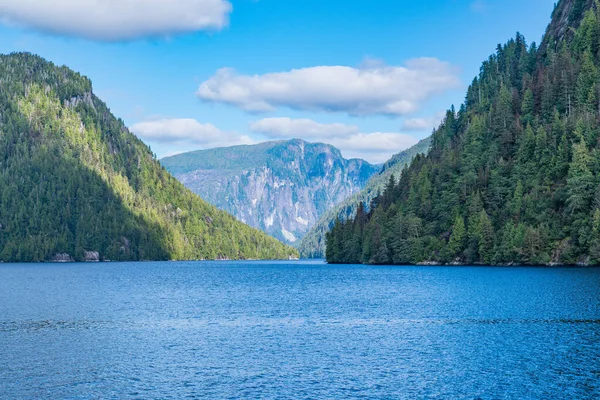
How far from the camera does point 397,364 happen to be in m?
54.2

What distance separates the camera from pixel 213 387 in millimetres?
46562

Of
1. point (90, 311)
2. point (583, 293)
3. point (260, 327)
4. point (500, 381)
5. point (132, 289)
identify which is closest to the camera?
point (500, 381)

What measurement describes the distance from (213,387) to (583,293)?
74.7 metres

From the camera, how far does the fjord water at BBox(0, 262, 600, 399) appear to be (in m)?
46.4

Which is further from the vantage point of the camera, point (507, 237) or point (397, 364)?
point (507, 237)

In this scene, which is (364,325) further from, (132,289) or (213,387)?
(132,289)

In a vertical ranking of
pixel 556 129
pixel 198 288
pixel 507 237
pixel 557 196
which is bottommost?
pixel 198 288

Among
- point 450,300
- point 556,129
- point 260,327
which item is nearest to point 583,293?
point 450,300

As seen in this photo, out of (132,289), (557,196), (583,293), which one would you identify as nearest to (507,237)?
(557,196)

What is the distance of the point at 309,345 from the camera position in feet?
208

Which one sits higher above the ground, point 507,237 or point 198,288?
point 507,237

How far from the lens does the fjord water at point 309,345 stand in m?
46.4

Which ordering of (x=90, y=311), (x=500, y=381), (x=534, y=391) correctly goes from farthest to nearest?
(x=90, y=311), (x=500, y=381), (x=534, y=391)

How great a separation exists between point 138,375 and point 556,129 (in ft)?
574
